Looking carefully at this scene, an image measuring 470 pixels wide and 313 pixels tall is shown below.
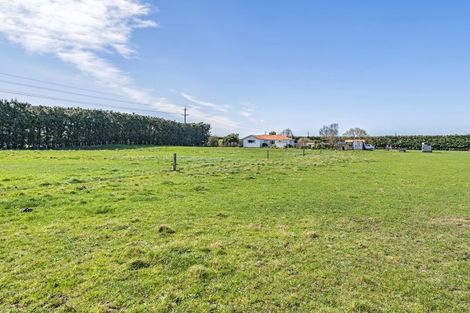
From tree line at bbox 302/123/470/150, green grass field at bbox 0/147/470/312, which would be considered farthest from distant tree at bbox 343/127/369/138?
green grass field at bbox 0/147/470/312

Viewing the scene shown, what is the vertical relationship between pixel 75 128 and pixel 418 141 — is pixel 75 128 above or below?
above

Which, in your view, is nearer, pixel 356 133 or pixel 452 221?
pixel 452 221

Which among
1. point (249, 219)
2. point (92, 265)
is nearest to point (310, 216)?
point (249, 219)

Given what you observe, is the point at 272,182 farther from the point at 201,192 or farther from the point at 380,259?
the point at 380,259

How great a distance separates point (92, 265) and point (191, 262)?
1.60 m

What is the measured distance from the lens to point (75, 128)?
65.6m

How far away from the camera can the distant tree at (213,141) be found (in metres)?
99.0

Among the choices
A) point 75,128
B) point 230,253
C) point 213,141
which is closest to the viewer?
point 230,253

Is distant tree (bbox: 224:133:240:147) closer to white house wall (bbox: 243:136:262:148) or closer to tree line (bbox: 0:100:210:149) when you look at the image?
white house wall (bbox: 243:136:262:148)

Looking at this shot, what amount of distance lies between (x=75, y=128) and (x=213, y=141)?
138 feet

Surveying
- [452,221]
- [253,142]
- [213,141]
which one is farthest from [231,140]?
[452,221]

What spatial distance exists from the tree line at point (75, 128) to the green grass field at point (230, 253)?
5080 cm

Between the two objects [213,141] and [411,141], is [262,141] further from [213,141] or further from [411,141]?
[411,141]

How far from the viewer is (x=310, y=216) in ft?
31.9
